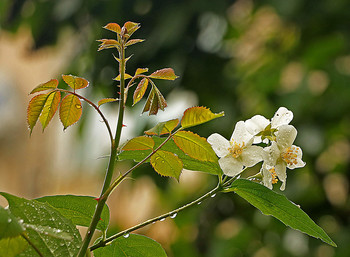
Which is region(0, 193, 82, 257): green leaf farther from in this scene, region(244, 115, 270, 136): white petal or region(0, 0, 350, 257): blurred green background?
region(0, 0, 350, 257): blurred green background

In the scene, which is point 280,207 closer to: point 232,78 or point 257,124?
point 257,124

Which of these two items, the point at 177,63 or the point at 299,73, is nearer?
the point at 177,63

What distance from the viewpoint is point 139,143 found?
20 centimetres

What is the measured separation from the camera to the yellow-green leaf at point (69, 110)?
0.68 ft

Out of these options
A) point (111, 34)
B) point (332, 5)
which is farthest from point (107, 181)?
point (332, 5)

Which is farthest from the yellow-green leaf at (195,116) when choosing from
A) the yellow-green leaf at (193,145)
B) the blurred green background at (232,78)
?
the blurred green background at (232,78)

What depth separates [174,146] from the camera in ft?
0.76

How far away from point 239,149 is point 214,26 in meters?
0.96

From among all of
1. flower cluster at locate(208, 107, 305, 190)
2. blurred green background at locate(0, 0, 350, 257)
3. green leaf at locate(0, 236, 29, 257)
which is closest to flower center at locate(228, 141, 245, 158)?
flower cluster at locate(208, 107, 305, 190)

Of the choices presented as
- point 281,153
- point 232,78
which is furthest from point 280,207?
point 232,78

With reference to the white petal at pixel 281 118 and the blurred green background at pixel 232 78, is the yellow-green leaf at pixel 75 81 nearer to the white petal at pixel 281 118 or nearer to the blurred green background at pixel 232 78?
the white petal at pixel 281 118

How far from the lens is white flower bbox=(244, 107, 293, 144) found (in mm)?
238

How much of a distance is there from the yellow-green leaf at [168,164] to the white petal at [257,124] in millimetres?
44

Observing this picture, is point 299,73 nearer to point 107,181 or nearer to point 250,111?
point 250,111
